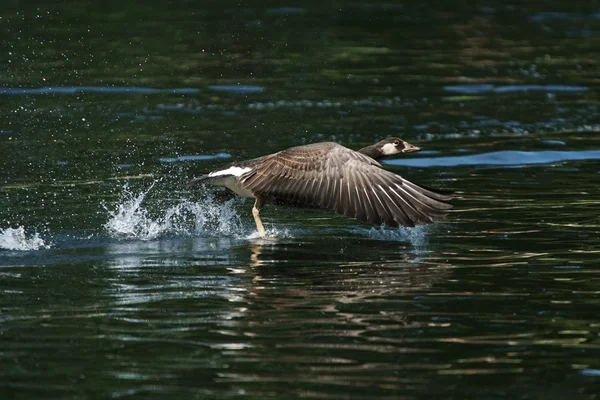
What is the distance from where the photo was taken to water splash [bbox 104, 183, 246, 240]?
1300 cm

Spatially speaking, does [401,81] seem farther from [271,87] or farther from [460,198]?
[460,198]

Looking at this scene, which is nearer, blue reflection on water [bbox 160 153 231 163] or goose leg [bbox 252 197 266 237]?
goose leg [bbox 252 197 266 237]

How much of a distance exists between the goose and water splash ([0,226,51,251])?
5.66 ft

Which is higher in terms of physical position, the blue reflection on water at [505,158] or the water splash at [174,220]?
the blue reflection on water at [505,158]

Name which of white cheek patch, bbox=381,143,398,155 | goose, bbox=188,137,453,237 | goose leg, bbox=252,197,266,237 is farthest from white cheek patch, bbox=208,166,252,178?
white cheek patch, bbox=381,143,398,155

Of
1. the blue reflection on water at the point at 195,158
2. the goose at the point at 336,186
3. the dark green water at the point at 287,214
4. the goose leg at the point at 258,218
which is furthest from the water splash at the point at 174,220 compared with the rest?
the blue reflection on water at the point at 195,158

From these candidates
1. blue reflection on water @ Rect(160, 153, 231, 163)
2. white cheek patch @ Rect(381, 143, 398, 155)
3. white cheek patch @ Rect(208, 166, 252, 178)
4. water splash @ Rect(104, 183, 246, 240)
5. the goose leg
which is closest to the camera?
white cheek patch @ Rect(208, 166, 252, 178)

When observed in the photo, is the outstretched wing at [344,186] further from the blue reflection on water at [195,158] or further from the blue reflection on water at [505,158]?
the blue reflection on water at [505,158]

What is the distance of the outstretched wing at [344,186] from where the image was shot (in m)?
11.5

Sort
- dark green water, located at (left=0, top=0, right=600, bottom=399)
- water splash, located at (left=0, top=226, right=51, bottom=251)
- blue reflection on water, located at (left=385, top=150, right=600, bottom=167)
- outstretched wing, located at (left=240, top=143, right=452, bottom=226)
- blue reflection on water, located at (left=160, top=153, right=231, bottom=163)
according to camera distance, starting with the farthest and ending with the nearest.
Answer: blue reflection on water, located at (left=385, top=150, right=600, bottom=167), blue reflection on water, located at (left=160, top=153, right=231, bottom=163), water splash, located at (left=0, top=226, right=51, bottom=251), outstretched wing, located at (left=240, top=143, right=452, bottom=226), dark green water, located at (left=0, top=0, right=600, bottom=399)

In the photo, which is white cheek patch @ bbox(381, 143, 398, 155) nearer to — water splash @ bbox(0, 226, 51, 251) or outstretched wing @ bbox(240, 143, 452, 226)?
outstretched wing @ bbox(240, 143, 452, 226)

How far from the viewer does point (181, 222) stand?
13633mm

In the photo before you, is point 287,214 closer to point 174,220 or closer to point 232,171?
point 174,220

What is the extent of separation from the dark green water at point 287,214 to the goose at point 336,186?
451mm
